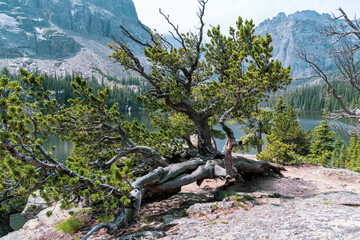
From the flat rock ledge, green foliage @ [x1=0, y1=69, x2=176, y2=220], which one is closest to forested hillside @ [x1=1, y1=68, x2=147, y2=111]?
green foliage @ [x1=0, y1=69, x2=176, y2=220]

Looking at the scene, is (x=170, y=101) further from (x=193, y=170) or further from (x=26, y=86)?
(x=26, y=86)

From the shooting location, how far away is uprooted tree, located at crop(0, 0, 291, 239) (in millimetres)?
5000

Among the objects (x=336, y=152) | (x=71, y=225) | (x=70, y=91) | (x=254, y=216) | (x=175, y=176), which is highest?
(x=254, y=216)

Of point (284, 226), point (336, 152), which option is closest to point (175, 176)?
point (284, 226)

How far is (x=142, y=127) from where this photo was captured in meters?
9.98

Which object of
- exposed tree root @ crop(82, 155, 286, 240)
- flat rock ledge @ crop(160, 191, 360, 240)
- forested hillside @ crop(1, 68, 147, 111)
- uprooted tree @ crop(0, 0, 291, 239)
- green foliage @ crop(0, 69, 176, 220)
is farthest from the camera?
forested hillside @ crop(1, 68, 147, 111)

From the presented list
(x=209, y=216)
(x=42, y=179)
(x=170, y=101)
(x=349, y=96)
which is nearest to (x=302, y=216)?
(x=209, y=216)

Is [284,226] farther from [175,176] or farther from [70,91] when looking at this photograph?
[70,91]

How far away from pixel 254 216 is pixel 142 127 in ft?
20.8

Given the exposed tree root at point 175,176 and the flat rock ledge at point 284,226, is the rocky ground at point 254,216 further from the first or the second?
the exposed tree root at point 175,176

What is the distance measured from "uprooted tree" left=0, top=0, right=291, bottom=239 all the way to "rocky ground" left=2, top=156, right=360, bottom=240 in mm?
899

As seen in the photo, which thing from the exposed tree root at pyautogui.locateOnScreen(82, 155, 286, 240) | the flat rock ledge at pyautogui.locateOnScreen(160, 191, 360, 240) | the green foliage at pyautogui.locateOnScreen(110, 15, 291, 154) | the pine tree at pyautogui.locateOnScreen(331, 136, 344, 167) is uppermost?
the green foliage at pyautogui.locateOnScreen(110, 15, 291, 154)

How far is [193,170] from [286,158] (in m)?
10.3

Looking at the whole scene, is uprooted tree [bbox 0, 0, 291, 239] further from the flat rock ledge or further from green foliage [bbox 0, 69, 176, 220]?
the flat rock ledge
